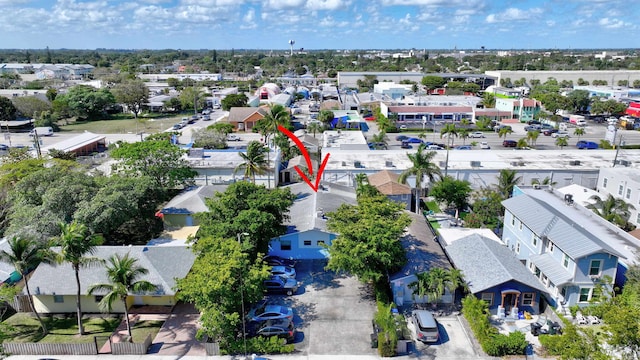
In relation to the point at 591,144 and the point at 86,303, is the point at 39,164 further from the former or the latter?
the point at 591,144

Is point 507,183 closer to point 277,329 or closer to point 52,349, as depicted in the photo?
point 277,329

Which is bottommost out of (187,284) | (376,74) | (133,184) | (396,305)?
(396,305)

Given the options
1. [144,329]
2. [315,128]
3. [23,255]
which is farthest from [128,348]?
[315,128]

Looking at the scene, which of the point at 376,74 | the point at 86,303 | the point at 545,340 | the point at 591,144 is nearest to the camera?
the point at 545,340

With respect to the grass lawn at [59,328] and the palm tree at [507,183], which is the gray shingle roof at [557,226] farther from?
the grass lawn at [59,328]

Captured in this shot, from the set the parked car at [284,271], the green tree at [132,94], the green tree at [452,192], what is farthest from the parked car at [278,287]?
the green tree at [132,94]

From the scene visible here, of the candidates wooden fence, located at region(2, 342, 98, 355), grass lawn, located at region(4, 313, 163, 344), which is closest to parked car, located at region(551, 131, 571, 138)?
grass lawn, located at region(4, 313, 163, 344)

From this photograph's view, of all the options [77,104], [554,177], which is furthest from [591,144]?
[77,104]
